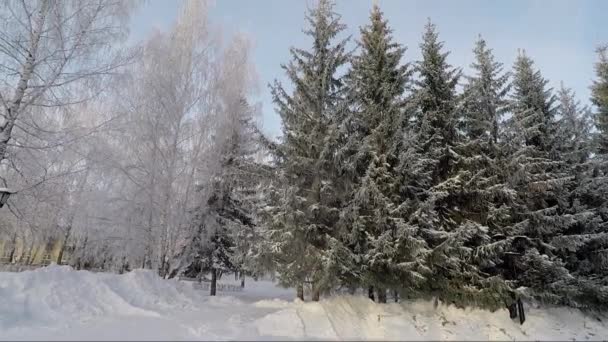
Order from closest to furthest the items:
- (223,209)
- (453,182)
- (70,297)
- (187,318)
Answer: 1. (70,297)
2. (187,318)
3. (453,182)
4. (223,209)

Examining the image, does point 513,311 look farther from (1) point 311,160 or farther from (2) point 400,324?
(1) point 311,160

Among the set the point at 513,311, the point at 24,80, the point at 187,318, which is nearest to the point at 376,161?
the point at 187,318

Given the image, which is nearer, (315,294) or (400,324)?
(400,324)

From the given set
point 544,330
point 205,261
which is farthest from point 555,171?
point 205,261

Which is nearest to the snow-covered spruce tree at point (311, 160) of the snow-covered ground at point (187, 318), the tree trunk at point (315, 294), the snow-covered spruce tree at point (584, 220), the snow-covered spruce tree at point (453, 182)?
the tree trunk at point (315, 294)

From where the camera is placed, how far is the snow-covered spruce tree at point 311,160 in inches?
359

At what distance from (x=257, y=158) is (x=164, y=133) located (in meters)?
5.49

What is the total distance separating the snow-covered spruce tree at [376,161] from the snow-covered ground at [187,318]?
106 cm

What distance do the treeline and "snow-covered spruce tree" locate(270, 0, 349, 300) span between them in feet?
0.13

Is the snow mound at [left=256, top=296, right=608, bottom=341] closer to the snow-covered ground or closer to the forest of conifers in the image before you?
the snow-covered ground

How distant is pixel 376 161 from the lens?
31.9 ft

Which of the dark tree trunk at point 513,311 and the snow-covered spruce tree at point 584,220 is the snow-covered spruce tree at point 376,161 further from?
the snow-covered spruce tree at point 584,220

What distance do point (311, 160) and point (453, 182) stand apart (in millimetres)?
4159

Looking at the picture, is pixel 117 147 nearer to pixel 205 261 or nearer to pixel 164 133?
pixel 164 133
